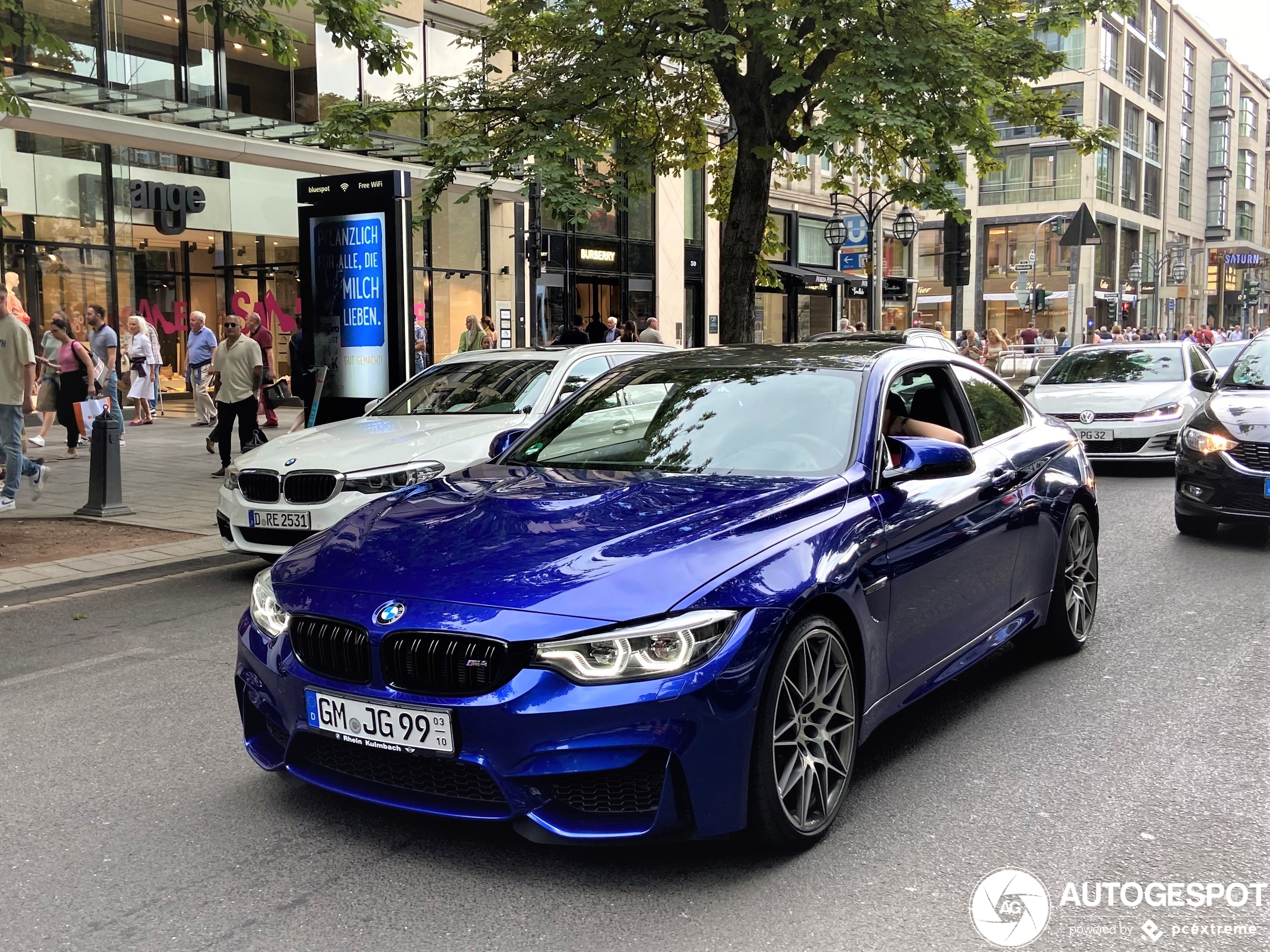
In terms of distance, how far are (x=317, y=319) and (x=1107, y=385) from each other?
30.8 feet

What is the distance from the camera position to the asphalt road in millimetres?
3115

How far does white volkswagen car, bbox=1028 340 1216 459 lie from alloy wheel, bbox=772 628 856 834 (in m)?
9.85

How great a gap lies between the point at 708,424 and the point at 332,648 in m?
1.81

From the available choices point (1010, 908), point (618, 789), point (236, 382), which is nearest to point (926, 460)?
point (1010, 908)

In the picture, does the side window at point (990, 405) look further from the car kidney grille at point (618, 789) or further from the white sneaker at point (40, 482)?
the white sneaker at point (40, 482)

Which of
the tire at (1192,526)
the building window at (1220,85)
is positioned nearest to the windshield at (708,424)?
the tire at (1192,526)

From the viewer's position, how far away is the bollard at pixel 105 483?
417 inches

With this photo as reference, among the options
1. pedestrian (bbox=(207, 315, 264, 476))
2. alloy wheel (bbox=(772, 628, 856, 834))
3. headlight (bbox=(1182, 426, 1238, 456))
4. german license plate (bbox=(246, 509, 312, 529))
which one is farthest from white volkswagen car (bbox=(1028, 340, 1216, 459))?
alloy wheel (bbox=(772, 628, 856, 834))

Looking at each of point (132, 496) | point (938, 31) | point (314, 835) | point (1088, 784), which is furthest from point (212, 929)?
point (938, 31)

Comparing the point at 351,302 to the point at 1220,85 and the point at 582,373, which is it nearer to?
the point at 582,373

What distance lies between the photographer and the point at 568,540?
364 cm

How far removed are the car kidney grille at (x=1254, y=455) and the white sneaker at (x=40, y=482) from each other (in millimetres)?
10676

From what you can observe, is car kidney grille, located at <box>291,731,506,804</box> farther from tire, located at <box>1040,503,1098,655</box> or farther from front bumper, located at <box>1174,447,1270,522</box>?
front bumper, located at <box>1174,447,1270,522</box>

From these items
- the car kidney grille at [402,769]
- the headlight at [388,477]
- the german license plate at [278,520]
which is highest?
the headlight at [388,477]
